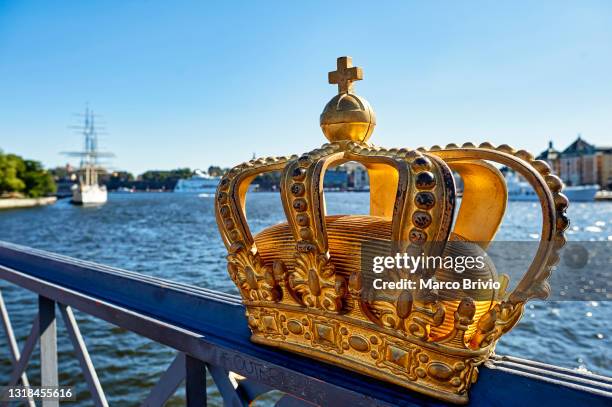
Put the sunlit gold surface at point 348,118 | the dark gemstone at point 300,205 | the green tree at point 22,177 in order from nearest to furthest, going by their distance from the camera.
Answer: the dark gemstone at point 300,205
the sunlit gold surface at point 348,118
the green tree at point 22,177

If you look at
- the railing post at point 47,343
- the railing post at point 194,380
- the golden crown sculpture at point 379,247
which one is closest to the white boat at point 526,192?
the railing post at point 47,343

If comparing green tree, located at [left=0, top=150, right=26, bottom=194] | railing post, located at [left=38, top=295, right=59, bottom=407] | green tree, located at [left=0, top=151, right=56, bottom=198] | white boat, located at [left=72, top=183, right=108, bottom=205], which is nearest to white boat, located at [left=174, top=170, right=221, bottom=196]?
white boat, located at [left=72, top=183, right=108, bottom=205]

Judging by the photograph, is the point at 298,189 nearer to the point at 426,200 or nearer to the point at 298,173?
the point at 298,173

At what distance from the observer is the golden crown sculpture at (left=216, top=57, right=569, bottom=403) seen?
109cm

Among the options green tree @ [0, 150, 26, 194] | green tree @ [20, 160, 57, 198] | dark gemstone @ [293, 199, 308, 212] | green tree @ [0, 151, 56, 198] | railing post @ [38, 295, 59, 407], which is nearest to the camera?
dark gemstone @ [293, 199, 308, 212]

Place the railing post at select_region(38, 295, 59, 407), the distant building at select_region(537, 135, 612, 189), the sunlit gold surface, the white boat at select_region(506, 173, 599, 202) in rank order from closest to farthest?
the sunlit gold surface, the railing post at select_region(38, 295, 59, 407), the white boat at select_region(506, 173, 599, 202), the distant building at select_region(537, 135, 612, 189)

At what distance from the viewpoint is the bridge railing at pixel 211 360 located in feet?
3.46

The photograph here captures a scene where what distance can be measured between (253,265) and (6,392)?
5.85 ft

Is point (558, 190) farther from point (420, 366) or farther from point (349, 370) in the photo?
point (349, 370)

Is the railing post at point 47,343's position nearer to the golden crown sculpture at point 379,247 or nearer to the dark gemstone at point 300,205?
the golden crown sculpture at point 379,247

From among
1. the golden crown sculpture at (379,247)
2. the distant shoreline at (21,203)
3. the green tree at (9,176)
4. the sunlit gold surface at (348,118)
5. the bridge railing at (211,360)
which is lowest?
the distant shoreline at (21,203)

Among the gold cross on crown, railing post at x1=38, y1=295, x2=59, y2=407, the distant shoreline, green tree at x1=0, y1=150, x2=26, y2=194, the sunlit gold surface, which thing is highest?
green tree at x1=0, y1=150, x2=26, y2=194

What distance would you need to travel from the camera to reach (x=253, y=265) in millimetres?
1445

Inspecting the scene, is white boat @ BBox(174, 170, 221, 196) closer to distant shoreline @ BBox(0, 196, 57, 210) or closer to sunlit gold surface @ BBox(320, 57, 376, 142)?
distant shoreline @ BBox(0, 196, 57, 210)
